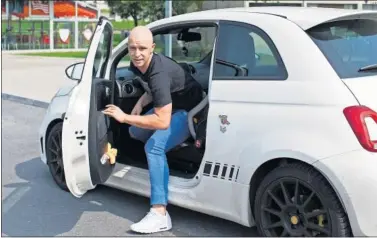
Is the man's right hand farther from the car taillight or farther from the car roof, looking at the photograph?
the car taillight

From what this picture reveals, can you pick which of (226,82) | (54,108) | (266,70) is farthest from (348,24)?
(54,108)

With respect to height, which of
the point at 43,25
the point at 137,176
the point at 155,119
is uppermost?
the point at 43,25

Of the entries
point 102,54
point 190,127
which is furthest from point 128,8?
point 190,127

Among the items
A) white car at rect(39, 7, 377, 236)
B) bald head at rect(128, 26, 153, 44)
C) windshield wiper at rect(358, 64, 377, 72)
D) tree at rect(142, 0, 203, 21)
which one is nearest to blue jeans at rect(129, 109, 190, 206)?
white car at rect(39, 7, 377, 236)

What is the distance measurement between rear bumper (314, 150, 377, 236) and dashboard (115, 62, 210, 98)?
1.84 m

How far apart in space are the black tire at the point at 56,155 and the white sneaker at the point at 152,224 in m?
1.38

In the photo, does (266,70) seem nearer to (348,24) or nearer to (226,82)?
(226,82)

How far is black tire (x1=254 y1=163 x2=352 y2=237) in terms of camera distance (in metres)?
3.56

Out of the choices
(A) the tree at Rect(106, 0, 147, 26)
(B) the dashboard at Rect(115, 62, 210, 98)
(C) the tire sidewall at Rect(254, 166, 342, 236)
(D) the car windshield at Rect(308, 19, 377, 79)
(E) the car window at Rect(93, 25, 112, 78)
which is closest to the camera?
(C) the tire sidewall at Rect(254, 166, 342, 236)

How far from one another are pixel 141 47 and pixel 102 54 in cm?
81

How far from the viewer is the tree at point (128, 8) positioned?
106ft

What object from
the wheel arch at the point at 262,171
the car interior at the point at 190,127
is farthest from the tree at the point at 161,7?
the wheel arch at the point at 262,171

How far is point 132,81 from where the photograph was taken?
5238mm

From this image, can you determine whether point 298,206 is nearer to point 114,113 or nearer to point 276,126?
point 276,126
